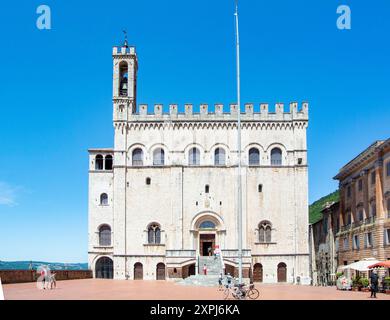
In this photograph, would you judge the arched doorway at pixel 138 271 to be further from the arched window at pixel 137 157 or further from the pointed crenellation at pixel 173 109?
the pointed crenellation at pixel 173 109

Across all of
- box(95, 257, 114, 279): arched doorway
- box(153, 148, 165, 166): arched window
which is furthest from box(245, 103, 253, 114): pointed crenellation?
box(95, 257, 114, 279): arched doorway

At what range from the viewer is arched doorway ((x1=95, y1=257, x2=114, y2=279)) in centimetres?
6184

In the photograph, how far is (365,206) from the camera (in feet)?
176

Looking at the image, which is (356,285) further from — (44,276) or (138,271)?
(138,271)

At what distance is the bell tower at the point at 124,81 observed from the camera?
205ft

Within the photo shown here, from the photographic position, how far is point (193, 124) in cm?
6209

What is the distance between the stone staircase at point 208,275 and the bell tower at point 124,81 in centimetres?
1700

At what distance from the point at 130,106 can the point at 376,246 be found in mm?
28193

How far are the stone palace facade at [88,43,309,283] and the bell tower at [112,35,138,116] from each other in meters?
0.21

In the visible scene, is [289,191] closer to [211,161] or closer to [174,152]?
[211,161]

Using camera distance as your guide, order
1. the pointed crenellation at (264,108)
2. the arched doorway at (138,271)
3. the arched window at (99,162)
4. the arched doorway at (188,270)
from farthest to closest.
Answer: the arched window at (99,162)
the pointed crenellation at (264,108)
the arched doorway at (138,271)
the arched doorway at (188,270)

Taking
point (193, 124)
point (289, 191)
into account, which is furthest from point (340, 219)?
point (193, 124)

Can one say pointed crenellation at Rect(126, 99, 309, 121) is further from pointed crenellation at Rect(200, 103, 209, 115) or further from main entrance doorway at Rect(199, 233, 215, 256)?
main entrance doorway at Rect(199, 233, 215, 256)

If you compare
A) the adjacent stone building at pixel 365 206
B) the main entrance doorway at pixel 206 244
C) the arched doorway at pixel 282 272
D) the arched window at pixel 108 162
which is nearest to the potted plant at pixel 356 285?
the adjacent stone building at pixel 365 206
